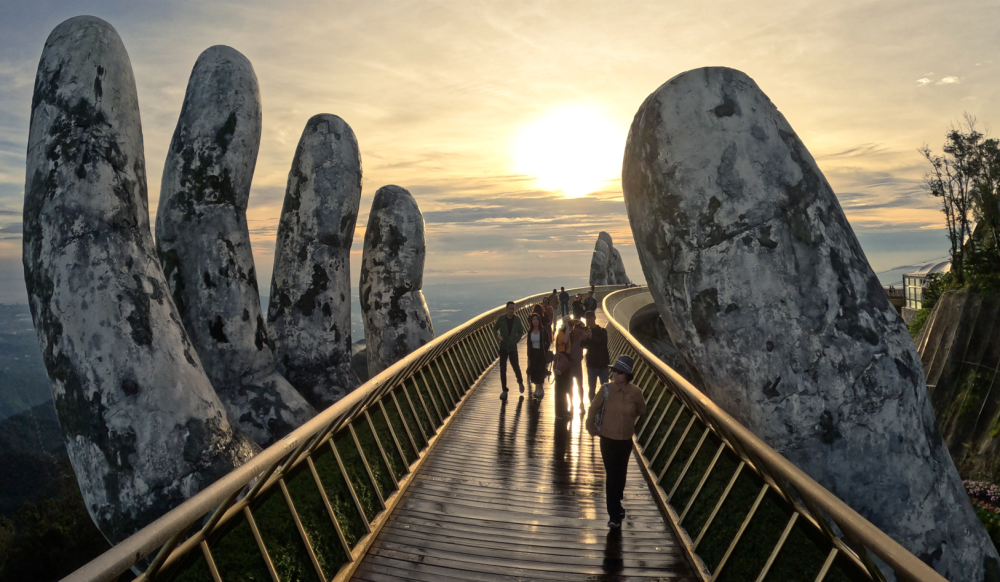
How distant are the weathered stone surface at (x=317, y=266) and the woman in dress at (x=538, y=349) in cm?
569

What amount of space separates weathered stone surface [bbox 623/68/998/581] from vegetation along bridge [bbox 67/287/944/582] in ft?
2.28

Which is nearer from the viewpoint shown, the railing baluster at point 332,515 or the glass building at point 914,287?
the railing baluster at point 332,515

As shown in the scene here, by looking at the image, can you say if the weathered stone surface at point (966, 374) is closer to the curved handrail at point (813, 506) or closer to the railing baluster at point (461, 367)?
the railing baluster at point (461, 367)

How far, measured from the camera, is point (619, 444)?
5.16m

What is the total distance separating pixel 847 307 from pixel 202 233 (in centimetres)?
1124

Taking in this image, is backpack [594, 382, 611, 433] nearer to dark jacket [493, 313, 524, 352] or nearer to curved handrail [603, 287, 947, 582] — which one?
curved handrail [603, 287, 947, 582]

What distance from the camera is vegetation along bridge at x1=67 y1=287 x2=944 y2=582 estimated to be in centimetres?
327

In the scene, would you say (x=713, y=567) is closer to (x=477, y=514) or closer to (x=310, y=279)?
(x=477, y=514)

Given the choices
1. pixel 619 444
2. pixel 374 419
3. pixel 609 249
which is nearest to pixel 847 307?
pixel 619 444

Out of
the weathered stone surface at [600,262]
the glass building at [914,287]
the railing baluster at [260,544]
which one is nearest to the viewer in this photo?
the railing baluster at [260,544]

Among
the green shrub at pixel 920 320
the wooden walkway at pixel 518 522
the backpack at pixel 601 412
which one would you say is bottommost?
the green shrub at pixel 920 320

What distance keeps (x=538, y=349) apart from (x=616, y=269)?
4771cm

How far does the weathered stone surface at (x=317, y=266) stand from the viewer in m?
14.0

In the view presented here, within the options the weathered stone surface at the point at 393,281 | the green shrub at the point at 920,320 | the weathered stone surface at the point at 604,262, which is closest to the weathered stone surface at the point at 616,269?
the weathered stone surface at the point at 604,262
